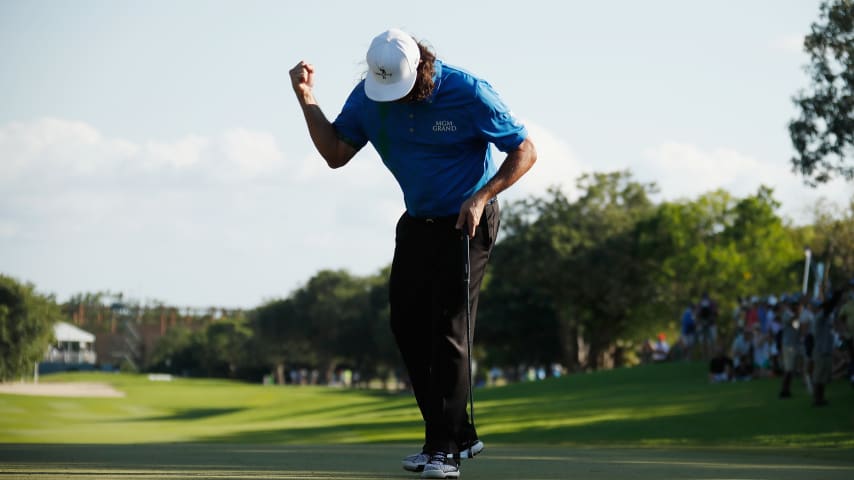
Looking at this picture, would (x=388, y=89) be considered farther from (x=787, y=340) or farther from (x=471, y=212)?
(x=787, y=340)

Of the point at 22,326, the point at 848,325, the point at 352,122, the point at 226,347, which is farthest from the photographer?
the point at 226,347

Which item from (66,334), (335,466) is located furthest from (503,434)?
(66,334)

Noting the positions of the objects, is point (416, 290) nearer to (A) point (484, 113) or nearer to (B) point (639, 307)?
(A) point (484, 113)

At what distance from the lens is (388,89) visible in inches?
262

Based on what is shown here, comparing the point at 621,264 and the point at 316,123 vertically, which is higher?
the point at 621,264

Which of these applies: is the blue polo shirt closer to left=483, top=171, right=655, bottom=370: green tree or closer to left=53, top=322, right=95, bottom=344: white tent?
left=53, top=322, right=95, bottom=344: white tent

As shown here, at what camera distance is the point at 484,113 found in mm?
6809

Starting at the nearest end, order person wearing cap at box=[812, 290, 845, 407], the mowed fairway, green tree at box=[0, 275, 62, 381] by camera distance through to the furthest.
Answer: the mowed fairway, person wearing cap at box=[812, 290, 845, 407], green tree at box=[0, 275, 62, 381]

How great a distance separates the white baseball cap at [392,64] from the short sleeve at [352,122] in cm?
38

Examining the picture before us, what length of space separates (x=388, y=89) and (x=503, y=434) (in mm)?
22400

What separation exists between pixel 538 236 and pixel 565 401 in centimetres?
3941

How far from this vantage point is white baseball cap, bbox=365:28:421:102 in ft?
21.6

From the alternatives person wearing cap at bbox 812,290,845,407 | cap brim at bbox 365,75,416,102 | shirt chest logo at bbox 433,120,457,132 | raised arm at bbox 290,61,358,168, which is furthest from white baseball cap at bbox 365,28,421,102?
person wearing cap at bbox 812,290,845,407

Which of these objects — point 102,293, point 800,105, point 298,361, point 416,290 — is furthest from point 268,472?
point 102,293
